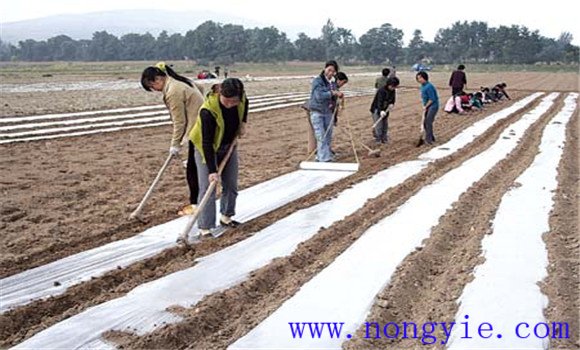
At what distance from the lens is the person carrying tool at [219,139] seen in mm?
4673

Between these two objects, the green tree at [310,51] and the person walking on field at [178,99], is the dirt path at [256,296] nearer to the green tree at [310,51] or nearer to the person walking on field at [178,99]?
the person walking on field at [178,99]

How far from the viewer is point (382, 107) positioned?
10.1 metres

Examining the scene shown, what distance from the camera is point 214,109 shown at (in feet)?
15.6

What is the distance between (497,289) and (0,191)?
16.8 feet

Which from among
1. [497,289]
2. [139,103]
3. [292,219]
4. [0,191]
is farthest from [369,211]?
[139,103]

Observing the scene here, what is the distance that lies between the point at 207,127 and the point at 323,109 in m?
3.74

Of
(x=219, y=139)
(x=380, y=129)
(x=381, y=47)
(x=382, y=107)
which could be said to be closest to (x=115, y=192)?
(x=219, y=139)

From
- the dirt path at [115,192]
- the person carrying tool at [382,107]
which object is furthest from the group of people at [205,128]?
the person carrying tool at [382,107]

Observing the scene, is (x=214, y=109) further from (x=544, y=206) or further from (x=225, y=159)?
(x=544, y=206)

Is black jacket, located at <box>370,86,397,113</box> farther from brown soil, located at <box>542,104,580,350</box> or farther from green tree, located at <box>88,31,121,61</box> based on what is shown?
green tree, located at <box>88,31,121,61</box>

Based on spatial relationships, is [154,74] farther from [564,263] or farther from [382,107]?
[382,107]

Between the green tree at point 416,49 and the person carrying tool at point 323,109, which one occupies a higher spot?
the green tree at point 416,49

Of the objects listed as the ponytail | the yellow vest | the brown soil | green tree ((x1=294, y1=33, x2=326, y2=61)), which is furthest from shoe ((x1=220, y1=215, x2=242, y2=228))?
green tree ((x1=294, y1=33, x2=326, y2=61))

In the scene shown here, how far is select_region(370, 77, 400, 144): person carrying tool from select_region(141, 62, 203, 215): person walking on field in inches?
199
